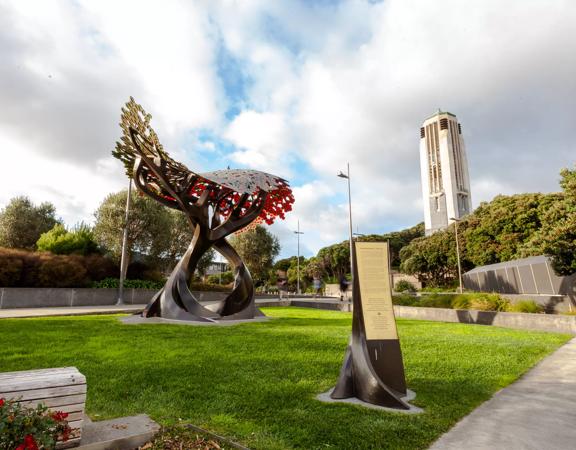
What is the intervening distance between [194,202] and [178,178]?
1340mm

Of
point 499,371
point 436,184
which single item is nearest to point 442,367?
point 499,371

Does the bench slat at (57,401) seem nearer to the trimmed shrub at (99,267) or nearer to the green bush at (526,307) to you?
the green bush at (526,307)

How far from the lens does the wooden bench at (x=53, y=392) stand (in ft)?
9.63

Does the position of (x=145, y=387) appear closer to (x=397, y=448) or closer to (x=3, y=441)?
(x=3, y=441)

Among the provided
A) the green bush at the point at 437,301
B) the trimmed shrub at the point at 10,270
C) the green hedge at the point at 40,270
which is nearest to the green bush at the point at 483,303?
the green bush at the point at 437,301

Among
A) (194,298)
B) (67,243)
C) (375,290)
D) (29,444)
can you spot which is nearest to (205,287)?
(67,243)

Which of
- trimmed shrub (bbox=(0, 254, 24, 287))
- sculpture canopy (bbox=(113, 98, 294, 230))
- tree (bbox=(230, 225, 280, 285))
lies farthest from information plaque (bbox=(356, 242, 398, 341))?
tree (bbox=(230, 225, 280, 285))

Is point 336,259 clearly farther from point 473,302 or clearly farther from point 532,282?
point 473,302

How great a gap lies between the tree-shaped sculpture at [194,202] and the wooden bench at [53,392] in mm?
10557

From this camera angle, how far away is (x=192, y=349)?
8117 mm

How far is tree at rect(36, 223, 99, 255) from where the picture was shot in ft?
103

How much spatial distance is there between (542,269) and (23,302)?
3355 cm

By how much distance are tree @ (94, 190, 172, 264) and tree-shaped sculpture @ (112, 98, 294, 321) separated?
18449mm

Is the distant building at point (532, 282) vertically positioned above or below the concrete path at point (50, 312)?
above
